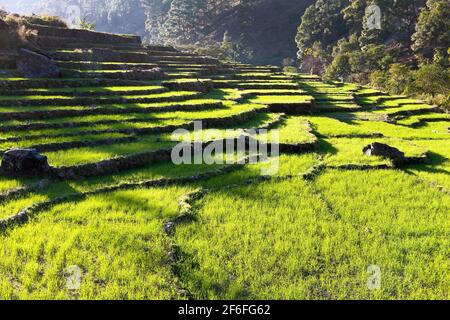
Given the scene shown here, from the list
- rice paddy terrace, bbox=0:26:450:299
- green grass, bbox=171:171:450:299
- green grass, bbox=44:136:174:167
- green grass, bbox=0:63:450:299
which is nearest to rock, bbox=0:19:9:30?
rice paddy terrace, bbox=0:26:450:299

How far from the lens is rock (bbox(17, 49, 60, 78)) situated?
689 inches

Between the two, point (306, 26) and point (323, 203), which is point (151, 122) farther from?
point (306, 26)

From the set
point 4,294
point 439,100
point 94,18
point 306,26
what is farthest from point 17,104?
point 94,18

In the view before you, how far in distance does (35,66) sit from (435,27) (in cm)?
4380

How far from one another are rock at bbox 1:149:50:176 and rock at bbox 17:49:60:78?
1021cm

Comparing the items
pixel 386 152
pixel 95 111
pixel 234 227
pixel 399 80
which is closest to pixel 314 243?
pixel 234 227

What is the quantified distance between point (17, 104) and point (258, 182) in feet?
30.1

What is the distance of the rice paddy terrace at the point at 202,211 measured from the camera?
5.09m

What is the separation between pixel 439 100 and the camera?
29391mm

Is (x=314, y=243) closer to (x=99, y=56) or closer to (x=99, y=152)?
(x=99, y=152)

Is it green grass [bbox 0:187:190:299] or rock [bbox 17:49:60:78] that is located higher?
rock [bbox 17:49:60:78]

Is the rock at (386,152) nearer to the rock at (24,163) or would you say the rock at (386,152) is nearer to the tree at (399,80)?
the rock at (24,163)

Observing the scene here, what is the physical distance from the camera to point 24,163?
848 centimetres

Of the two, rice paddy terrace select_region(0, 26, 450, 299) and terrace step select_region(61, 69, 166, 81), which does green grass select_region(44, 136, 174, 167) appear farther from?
terrace step select_region(61, 69, 166, 81)
